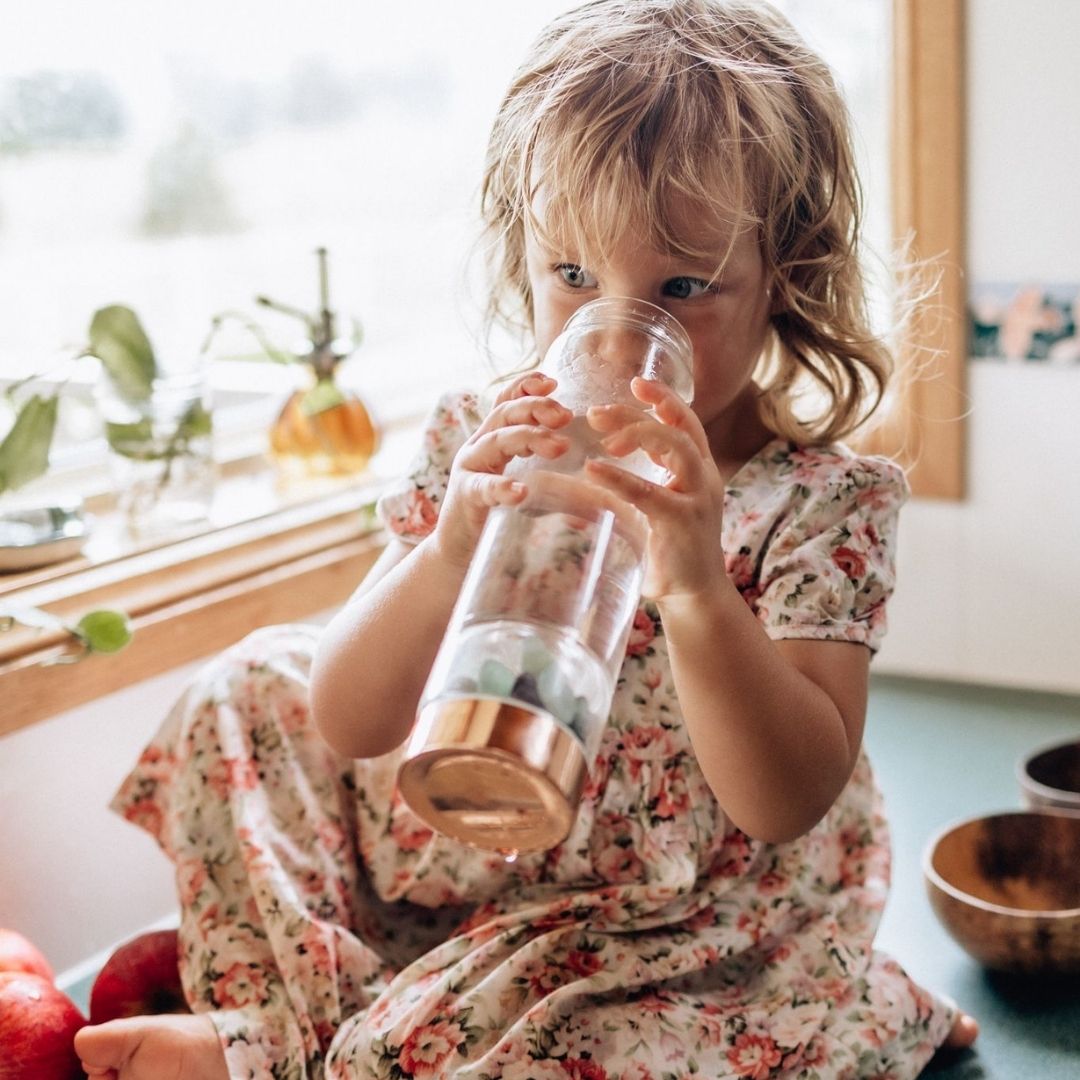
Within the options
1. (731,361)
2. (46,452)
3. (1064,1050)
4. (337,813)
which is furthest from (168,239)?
(1064,1050)

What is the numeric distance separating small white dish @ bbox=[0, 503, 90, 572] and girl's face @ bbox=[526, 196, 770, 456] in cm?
63

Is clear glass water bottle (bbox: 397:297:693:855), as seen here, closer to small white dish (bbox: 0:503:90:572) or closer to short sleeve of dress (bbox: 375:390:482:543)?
short sleeve of dress (bbox: 375:390:482:543)

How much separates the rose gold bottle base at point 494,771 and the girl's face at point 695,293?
362 mm

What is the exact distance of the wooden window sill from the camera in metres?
1.36

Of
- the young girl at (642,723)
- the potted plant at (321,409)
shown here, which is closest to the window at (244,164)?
the potted plant at (321,409)

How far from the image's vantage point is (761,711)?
0.96 meters

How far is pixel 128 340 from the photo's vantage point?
5.08ft

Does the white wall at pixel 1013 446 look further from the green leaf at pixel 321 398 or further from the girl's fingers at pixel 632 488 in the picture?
the girl's fingers at pixel 632 488

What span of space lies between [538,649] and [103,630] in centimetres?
71

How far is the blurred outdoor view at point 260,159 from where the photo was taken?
1716 mm

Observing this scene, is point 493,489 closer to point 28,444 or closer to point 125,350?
point 28,444

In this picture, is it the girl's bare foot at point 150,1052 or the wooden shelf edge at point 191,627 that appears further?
the wooden shelf edge at point 191,627

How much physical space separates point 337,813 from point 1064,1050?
0.61 meters

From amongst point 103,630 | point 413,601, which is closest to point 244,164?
point 103,630
